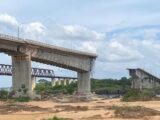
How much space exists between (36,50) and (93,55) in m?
27.3

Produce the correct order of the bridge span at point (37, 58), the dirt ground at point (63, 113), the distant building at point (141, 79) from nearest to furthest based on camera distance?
the dirt ground at point (63, 113), the bridge span at point (37, 58), the distant building at point (141, 79)

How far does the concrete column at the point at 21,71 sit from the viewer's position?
105938mm

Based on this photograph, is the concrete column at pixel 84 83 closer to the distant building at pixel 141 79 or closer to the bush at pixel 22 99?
A: the distant building at pixel 141 79

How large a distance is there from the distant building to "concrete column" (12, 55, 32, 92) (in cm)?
4446

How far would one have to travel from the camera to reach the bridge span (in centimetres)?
10462

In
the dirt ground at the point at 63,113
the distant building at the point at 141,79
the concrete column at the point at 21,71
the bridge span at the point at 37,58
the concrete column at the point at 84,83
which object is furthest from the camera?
the distant building at the point at 141,79

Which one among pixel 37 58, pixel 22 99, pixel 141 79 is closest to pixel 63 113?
pixel 22 99

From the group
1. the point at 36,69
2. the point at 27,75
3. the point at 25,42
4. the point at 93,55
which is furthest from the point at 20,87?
the point at 36,69

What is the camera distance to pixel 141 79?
479ft

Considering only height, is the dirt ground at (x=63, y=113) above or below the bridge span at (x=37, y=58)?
below

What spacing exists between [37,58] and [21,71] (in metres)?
7.63

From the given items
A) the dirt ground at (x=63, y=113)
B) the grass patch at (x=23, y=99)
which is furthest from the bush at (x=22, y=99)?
the dirt ground at (x=63, y=113)

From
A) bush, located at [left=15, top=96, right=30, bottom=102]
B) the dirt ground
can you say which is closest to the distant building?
bush, located at [left=15, top=96, right=30, bottom=102]

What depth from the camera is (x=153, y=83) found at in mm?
154250
